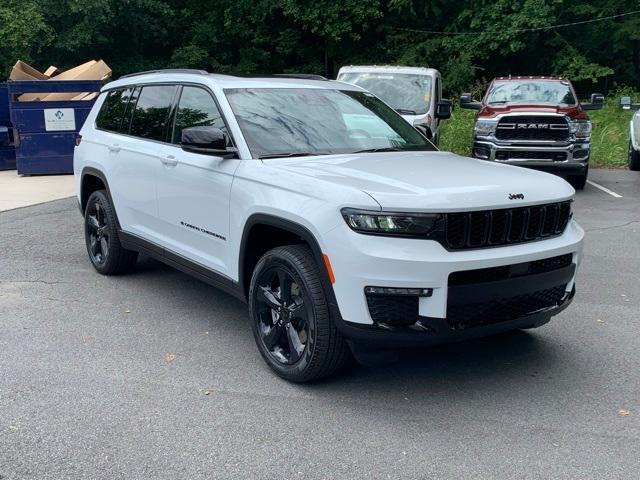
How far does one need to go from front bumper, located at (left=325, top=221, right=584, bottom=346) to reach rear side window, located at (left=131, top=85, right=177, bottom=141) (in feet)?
8.09

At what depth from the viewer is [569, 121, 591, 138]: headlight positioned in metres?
11.8

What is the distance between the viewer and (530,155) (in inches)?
471

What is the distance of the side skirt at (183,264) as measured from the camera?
470cm

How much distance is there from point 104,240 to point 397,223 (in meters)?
3.88

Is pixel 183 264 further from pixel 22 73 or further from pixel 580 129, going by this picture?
pixel 22 73

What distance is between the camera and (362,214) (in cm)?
363

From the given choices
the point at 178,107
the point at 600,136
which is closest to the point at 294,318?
the point at 178,107

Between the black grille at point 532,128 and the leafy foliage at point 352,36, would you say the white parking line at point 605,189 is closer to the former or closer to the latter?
the black grille at point 532,128

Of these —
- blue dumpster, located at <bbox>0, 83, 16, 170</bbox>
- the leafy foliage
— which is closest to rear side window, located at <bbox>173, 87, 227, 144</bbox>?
blue dumpster, located at <bbox>0, 83, 16, 170</bbox>

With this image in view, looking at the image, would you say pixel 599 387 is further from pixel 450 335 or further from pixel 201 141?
A: pixel 201 141

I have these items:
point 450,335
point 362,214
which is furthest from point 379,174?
point 450,335

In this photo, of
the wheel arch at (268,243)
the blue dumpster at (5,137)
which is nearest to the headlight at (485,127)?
the wheel arch at (268,243)

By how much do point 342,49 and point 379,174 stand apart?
28428 mm

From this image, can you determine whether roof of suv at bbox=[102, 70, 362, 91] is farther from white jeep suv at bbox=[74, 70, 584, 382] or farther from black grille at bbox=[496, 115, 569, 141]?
black grille at bbox=[496, 115, 569, 141]
